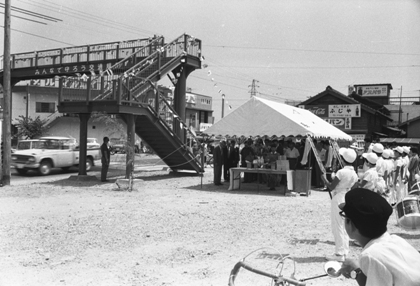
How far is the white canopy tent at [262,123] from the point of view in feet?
49.7

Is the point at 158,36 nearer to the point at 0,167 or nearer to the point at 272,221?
the point at 0,167

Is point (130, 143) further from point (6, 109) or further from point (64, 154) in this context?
point (64, 154)

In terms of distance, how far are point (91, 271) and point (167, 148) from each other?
1383 centimetres

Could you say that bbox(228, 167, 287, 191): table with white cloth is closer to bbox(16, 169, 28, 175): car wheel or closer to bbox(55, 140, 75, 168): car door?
bbox(55, 140, 75, 168): car door

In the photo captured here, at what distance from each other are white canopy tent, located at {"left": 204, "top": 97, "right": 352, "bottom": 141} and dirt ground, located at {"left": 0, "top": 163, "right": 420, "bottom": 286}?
7.84 ft

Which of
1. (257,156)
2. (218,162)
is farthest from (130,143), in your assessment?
→ (257,156)

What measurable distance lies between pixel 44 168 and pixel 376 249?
1993cm

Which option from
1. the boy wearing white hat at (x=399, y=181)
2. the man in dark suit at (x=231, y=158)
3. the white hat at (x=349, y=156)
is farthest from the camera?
the man in dark suit at (x=231, y=158)

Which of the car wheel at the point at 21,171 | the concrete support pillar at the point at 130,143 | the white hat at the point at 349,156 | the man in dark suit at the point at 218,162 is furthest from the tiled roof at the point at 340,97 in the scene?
the white hat at the point at 349,156

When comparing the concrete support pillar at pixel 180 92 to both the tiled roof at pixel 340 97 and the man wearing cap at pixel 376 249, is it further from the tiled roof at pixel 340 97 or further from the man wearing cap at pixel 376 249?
the tiled roof at pixel 340 97

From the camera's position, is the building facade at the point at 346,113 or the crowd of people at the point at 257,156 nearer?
the crowd of people at the point at 257,156

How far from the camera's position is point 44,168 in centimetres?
2019

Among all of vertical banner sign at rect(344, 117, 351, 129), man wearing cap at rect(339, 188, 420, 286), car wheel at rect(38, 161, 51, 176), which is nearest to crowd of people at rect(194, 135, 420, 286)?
man wearing cap at rect(339, 188, 420, 286)

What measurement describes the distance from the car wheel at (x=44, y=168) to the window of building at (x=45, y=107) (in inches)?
1142
